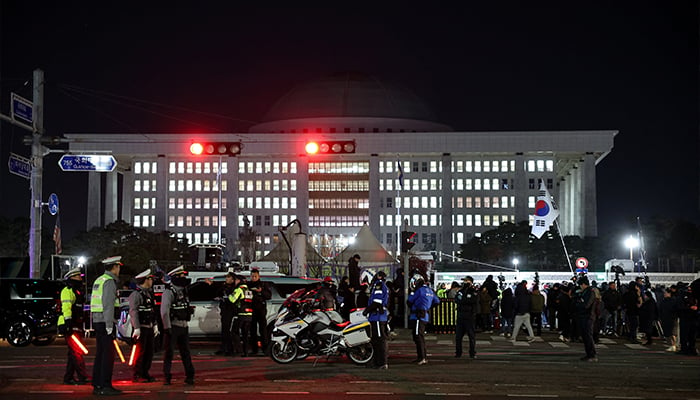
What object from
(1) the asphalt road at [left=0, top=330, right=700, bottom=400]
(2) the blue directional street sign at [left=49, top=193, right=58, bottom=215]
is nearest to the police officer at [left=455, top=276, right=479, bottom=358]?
(1) the asphalt road at [left=0, top=330, right=700, bottom=400]

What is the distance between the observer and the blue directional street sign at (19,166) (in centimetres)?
2636

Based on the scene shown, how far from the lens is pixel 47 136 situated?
93.7 feet

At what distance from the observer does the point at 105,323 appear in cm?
1417

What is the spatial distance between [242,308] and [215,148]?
23.3ft

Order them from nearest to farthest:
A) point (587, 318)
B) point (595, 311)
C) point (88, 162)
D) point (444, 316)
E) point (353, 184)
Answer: point (587, 318)
point (595, 311)
point (88, 162)
point (444, 316)
point (353, 184)

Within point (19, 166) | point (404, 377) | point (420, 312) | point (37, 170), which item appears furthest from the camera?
point (37, 170)

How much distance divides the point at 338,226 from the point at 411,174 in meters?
16.2

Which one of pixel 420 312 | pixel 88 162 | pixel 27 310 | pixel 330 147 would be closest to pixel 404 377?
pixel 420 312

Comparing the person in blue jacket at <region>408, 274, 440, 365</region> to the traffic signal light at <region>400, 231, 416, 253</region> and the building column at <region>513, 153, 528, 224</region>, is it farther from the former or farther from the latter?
Answer: the building column at <region>513, 153, 528, 224</region>

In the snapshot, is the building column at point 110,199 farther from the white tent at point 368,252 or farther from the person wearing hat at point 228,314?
A: the person wearing hat at point 228,314

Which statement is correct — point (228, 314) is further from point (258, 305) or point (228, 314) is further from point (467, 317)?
point (467, 317)

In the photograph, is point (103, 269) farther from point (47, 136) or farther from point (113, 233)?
point (113, 233)

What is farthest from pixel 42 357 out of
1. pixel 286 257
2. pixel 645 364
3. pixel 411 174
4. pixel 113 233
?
pixel 411 174

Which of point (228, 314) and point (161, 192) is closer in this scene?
point (228, 314)
